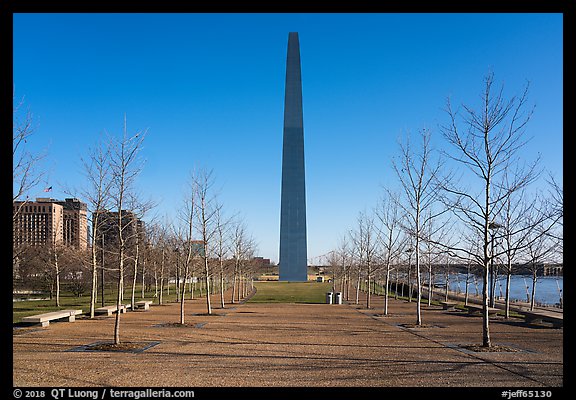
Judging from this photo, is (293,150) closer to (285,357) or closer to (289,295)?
(289,295)

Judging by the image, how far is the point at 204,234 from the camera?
28.5m

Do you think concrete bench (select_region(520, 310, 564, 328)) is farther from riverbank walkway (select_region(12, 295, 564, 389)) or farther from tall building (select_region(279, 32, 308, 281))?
tall building (select_region(279, 32, 308, 281))

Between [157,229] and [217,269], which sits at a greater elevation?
[157,229]

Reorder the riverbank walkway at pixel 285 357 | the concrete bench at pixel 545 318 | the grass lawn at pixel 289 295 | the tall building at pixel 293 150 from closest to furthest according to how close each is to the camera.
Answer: the riverbank walkway at pixel 285 357 < the concrete bench at pixel 545 318 < the grass lawn at pixel 289 295 < the tall building at pixel 293 150

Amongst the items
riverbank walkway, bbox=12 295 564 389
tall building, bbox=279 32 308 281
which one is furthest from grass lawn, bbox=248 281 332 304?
riverbank walkway, bbox=12 295 564 389

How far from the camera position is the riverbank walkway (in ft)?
32.8

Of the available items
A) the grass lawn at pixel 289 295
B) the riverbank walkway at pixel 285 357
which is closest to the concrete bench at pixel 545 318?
the riverbank walkway at pixel 285 357

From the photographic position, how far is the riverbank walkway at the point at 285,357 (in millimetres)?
9992

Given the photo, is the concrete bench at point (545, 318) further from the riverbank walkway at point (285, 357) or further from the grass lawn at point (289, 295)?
the grass lawn at point (289, 295)
